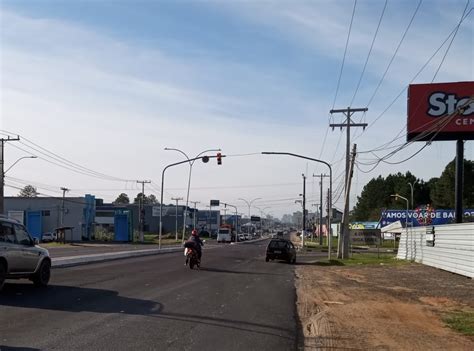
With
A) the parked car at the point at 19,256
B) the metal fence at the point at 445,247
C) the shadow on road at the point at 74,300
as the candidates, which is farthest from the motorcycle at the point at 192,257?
the metal fence at the point at 445,247

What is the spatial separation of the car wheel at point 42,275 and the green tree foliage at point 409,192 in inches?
3536

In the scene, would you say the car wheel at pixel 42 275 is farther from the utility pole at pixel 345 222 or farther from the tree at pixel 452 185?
the tree at pixel 452 185

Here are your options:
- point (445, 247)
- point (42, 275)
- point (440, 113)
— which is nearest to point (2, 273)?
point (42, 275)

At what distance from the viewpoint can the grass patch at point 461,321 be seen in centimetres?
1112

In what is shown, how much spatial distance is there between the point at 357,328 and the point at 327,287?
8.85 metres

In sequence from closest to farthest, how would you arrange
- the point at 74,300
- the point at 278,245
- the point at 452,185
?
the point at 74,300, the point at 278,245, the point at 452,185

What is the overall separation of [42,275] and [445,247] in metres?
19.3

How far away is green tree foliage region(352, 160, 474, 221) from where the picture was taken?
99.4 metres

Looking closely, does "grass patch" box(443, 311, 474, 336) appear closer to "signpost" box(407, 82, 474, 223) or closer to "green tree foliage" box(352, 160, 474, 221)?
"signpost" box(407, 82, 474, 223)

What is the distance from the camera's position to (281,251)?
3747cm

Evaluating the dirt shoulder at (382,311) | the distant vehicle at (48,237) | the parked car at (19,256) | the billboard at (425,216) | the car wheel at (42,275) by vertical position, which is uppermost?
the billboard at (425,216)

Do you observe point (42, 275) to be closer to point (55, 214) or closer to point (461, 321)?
point (461, 321)

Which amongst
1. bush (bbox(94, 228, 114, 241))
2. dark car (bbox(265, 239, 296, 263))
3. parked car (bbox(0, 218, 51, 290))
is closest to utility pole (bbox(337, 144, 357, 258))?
dark car (bbox(265, 239, 296, 263))

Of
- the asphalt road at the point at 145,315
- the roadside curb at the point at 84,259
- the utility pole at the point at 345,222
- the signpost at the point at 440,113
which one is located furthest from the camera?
the utility pole at the point at 345,222
